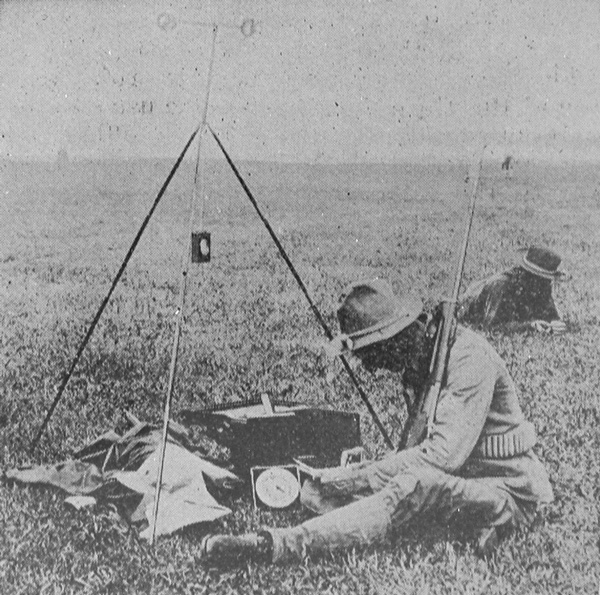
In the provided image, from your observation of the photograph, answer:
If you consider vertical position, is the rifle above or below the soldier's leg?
above

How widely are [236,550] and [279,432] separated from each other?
0.74m

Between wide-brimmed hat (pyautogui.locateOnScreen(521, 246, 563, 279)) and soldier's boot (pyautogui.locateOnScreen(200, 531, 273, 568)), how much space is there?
7.82 feet

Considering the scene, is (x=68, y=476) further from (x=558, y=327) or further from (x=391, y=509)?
(x=558, y=327)

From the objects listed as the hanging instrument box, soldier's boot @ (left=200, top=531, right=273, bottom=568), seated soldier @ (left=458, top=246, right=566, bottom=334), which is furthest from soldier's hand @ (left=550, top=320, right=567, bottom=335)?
soldier's boot @ (left=200, top=531, right=273, bottom=568)

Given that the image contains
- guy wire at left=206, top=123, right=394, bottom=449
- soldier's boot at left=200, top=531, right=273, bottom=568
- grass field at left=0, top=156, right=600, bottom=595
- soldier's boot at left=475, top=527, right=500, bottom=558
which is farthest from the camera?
grass field at left=0, top=156, right=600, bottom=595

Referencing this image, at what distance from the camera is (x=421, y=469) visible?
3744 mm

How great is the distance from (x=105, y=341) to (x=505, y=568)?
112 inches

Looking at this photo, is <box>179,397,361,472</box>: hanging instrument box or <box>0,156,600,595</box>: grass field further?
<box>0,156,600,595</box>: grass field

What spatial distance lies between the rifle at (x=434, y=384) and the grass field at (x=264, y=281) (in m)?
0.21

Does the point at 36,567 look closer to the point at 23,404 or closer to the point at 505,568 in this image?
the point at 23,404

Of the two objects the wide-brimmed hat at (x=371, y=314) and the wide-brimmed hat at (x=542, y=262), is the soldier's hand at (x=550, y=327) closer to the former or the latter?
the wide-brimmed hat at (x=542, y=262)

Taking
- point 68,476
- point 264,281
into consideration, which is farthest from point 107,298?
point 68,476

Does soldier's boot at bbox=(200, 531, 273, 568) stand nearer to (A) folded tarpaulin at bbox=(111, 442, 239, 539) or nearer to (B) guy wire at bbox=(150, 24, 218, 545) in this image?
(A) folded tarpaulin at bbox=(111, 442, 239, 539)

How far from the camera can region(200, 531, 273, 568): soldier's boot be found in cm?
360
